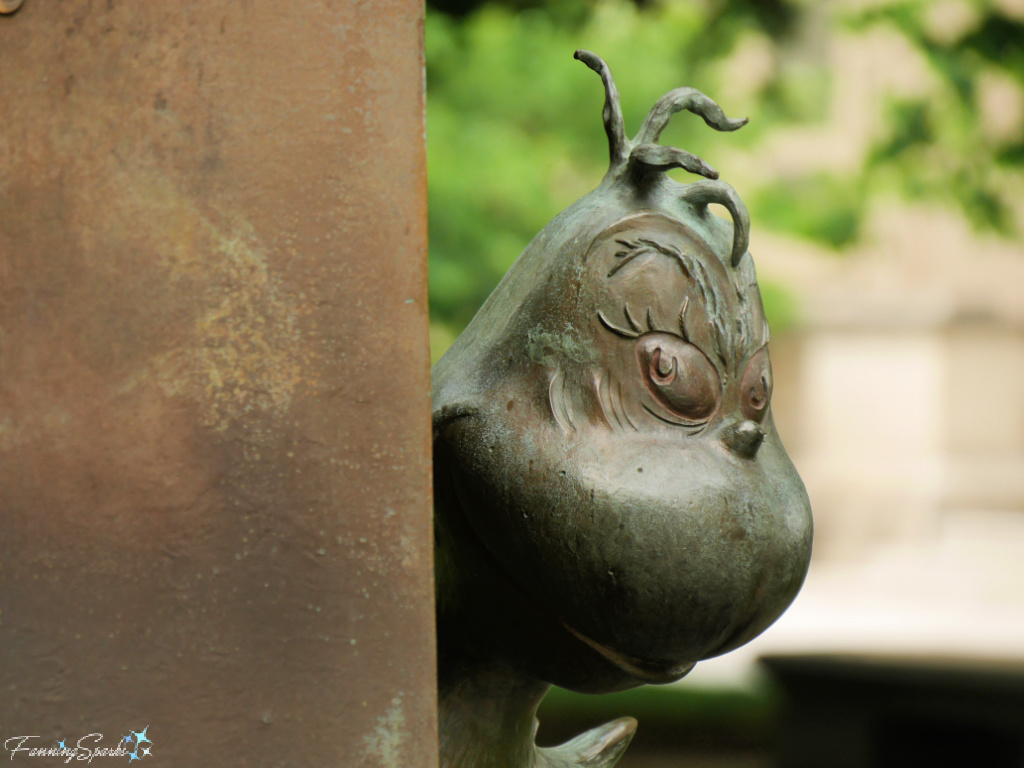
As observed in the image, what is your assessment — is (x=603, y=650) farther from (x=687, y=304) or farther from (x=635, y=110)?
(x=635, y=110)

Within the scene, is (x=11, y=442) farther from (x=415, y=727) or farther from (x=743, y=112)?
(x=743, y=112)

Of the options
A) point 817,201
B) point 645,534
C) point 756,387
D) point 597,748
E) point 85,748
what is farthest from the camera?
point 817,201

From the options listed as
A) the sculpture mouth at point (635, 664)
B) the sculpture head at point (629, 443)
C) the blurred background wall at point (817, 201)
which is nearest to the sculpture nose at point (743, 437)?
the sculpture head at point (629, 443)

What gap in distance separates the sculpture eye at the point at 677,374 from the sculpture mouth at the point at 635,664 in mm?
289

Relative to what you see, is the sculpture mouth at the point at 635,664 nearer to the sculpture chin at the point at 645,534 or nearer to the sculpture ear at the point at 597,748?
the sculpture chin at the point at 645,534

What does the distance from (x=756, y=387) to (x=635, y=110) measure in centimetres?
396

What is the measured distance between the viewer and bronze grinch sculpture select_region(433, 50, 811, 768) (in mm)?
1299

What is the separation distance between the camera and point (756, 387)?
55.4 inches

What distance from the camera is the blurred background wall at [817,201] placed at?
16.9 ft

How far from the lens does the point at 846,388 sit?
Result: 1257cm

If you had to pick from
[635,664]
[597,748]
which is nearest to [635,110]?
[597,748]

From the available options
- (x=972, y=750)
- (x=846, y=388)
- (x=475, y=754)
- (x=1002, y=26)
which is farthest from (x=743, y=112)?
(x=846, y=388)

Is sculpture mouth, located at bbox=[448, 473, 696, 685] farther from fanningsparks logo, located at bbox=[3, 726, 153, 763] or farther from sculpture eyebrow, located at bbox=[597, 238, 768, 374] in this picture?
fanningsparks logo, located at bbox=[3, 726, 153, 763]

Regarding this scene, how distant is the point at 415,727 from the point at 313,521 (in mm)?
237
